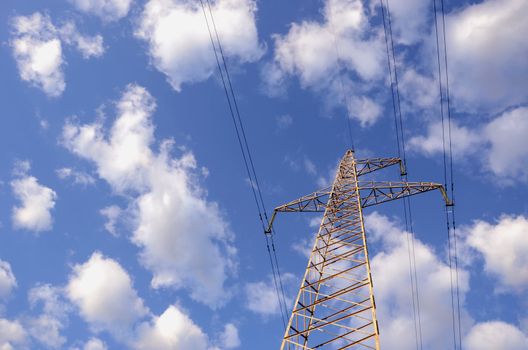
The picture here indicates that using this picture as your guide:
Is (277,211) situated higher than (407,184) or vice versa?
(407,184)

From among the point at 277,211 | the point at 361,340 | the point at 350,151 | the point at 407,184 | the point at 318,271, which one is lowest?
the point at 361,340

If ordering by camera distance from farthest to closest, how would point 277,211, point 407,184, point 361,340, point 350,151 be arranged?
point 350,151 → point 277,211 → point 407,184 → point 361,340

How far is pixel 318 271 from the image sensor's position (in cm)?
1841

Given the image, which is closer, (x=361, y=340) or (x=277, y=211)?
(x=361, y=340)

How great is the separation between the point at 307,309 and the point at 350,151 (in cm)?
1866

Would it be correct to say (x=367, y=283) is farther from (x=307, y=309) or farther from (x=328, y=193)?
(x=328, y=193)

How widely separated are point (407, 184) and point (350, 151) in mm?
10499

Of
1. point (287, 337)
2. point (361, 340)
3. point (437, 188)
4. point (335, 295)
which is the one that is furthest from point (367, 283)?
point (437, 188)

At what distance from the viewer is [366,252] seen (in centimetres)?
1772

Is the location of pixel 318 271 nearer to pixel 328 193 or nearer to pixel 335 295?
pixel 335 295

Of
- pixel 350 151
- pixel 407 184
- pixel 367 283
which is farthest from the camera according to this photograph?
pixel 350 151

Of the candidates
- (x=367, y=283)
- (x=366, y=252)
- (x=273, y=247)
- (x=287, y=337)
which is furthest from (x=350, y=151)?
(x=287, y=337)

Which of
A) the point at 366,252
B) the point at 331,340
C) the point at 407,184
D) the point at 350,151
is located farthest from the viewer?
the point at 350,151

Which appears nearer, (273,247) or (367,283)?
(367,283)
